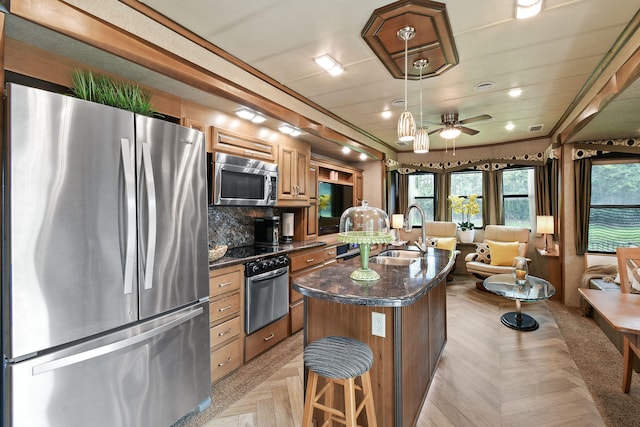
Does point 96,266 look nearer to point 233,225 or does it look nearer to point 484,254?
point 233,225

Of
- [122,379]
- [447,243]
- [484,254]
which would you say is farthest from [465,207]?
[122,379]

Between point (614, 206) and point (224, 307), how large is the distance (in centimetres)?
536

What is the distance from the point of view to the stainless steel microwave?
2.70 metres

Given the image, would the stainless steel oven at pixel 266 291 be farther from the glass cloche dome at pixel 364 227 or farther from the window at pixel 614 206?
the window at pixel 614 206

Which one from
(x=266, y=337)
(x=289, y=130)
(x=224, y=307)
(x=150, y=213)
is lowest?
(x=266, y=337)

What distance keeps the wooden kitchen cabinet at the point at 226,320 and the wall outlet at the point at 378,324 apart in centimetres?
134

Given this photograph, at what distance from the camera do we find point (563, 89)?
10.6 ft

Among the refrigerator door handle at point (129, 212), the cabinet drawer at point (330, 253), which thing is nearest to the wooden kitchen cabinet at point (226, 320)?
the refrigerator door handle at point (129, 212)

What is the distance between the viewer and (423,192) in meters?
6.76

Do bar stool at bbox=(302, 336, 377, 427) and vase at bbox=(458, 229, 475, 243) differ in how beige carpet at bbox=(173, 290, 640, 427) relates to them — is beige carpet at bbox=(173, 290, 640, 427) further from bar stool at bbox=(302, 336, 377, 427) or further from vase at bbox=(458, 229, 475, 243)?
vase at bbox=(458, 229, 475, 243)

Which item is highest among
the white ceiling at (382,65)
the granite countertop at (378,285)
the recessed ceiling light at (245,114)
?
the white ceiling at (382,65)

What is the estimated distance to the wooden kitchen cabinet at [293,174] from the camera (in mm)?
3512

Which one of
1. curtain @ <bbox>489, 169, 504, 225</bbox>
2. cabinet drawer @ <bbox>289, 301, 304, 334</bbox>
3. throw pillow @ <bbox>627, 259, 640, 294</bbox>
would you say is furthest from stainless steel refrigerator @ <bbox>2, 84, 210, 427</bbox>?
curtain @ <bbox>489, 169, 504, 225</bbox>

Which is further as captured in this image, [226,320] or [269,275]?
[269,275]
